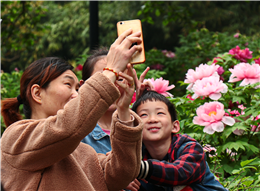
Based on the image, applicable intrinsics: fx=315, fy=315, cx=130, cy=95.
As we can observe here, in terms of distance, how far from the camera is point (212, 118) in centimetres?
223

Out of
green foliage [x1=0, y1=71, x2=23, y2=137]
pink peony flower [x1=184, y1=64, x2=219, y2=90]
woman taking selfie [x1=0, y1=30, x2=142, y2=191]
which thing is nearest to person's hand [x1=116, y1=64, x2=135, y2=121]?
woman taking selfie [x1=0, y1=30, x2=142, y2=191]

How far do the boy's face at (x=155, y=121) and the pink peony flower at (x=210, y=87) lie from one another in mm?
525

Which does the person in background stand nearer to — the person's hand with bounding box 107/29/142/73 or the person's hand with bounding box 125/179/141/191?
the person's hand with bounding box 125/179/141/191

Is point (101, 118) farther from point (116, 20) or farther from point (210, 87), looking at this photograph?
point (116, 20)

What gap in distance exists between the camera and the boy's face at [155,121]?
1.87m

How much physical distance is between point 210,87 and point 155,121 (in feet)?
2.29

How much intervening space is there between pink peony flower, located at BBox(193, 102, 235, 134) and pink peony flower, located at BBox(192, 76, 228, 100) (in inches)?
4.2

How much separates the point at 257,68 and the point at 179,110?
2.37ft

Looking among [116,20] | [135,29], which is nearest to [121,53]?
[135,29]

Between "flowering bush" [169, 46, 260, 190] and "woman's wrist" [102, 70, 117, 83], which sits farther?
"flowering bush" [169, 46, 260, 190]

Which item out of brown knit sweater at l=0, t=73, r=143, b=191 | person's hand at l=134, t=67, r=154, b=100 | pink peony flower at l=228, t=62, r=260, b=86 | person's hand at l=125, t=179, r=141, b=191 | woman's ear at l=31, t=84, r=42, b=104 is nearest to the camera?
brown knit sweater at l=0, t=73, r=143, b=191

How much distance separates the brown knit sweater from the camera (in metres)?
1.26

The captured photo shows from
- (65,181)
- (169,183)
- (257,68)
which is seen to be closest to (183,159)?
(169,183)

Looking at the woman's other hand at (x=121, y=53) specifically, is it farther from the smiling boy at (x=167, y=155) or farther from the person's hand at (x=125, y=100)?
the smiling boy at (x=167, y=155)
